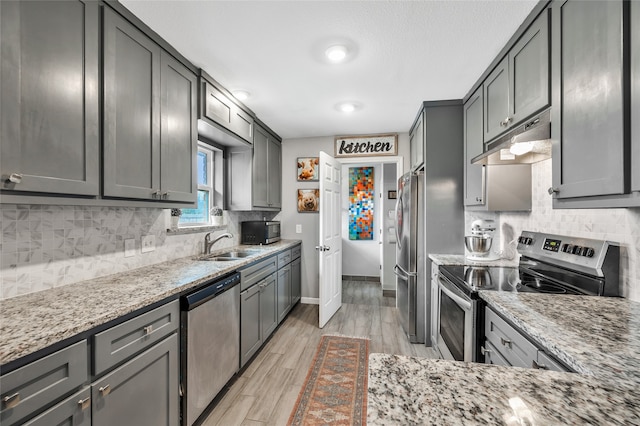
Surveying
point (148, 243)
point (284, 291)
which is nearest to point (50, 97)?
point (148, 243)

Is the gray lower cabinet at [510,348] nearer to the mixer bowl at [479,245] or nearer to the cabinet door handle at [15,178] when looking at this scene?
the mixer bowl at [479,245]

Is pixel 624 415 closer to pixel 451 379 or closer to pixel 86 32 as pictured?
pixel 451 379

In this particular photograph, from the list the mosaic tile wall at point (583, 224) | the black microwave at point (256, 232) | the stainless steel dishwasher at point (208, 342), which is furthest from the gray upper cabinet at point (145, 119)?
the mosaic tile wall at point (583, 224)

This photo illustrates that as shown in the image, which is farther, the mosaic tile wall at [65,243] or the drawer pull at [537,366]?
the mosaic tile wall at [65,243]

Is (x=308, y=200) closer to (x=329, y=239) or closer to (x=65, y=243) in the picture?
(x=329, y=239)

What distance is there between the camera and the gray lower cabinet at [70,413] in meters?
0.90

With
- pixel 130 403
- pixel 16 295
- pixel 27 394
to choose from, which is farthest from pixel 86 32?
pixel 130 403

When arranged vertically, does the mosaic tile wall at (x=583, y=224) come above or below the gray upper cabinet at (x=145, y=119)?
below

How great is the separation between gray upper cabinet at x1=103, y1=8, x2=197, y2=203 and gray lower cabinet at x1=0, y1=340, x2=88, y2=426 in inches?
29.5

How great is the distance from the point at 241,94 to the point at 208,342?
2.12 metres

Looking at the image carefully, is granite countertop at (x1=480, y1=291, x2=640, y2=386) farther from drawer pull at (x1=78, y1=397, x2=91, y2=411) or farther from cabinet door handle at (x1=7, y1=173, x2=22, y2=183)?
cabinet door handle at (x1=7, y1=173, x2=22, y2=183)

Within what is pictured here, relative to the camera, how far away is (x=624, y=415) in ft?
1.80

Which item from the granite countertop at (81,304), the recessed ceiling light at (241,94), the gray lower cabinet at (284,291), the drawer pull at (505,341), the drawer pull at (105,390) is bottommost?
the gray lower cabinet at (284,291)

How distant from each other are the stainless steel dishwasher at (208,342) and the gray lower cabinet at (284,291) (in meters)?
1.00
